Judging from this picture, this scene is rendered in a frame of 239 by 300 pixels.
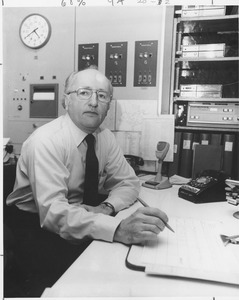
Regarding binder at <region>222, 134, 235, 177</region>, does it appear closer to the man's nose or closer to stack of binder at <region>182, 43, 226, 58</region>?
stack of binder at <region>182, 43, 226, 58</region>

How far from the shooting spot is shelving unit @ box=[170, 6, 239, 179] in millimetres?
1628

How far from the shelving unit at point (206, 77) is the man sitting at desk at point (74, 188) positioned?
599 millimetres

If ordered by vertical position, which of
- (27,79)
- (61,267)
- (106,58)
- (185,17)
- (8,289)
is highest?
(185,17)

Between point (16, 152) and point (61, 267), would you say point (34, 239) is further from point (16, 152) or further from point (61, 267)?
point (16, 152)

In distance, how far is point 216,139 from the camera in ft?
5.36

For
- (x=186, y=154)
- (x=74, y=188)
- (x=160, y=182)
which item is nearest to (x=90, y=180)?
(x=74, y=188)

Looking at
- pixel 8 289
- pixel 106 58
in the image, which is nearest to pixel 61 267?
pixel 8 289

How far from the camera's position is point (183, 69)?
6.10 feet

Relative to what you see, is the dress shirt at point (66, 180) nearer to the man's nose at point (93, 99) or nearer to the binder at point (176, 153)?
the man's nose at point (93, 99)

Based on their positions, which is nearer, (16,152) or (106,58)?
(106,58)

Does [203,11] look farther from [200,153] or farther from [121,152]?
[121,152]

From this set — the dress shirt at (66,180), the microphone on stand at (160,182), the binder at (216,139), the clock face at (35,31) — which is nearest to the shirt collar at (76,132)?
the dress shirt at (66,180)

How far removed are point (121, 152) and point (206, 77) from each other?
35.3 inches

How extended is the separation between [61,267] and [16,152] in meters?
1.17
